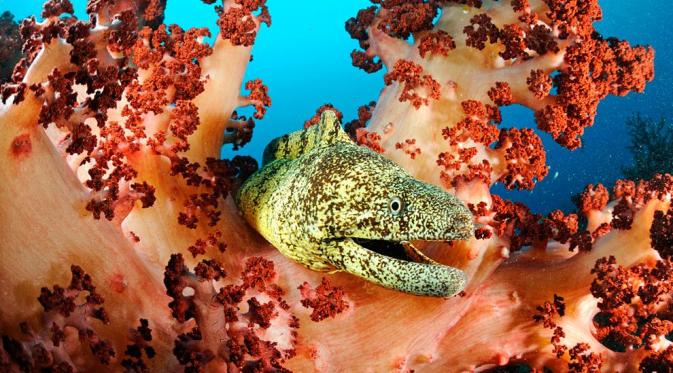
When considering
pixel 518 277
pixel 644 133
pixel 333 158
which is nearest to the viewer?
pixel 333 158

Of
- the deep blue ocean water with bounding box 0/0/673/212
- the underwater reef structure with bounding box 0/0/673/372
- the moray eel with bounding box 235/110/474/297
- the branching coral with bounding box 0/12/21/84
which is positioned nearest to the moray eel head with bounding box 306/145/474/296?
the moray eel with bounding box 235/110/474/297

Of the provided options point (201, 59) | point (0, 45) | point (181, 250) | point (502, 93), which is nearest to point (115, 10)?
point (201, 59)

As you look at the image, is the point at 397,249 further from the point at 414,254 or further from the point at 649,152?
the point at 649,152

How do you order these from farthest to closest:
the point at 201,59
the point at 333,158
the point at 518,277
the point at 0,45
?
the point at 0,45 → the point at 201,59 → the point at 518,277 → the point at 333,158

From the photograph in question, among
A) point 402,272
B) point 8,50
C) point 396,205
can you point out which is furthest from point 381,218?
point 8,50

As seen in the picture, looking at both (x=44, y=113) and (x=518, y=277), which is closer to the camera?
(x=44, y=113)

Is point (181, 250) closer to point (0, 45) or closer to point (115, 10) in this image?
point (115, 10)

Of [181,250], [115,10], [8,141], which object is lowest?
[181,250]

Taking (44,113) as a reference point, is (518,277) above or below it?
below
